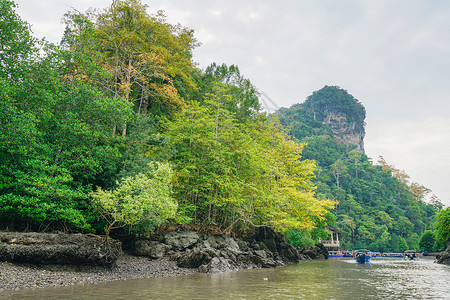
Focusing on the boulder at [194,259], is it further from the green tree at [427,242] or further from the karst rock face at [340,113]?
the karst rock face at [340,113]

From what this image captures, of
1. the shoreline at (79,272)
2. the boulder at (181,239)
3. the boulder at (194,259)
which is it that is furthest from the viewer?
the boulder at (181,239)

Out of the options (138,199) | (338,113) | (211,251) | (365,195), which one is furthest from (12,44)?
(338,113)

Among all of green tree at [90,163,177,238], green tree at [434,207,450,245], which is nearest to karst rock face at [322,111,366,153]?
green tree at [434,207,450,245]

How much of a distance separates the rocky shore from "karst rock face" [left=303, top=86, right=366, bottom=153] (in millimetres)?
121877

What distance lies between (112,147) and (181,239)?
7.98 metres

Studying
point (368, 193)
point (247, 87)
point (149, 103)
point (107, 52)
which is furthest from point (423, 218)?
point (107, 52)

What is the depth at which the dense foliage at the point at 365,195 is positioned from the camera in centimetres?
7006

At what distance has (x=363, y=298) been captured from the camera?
10.8 meters

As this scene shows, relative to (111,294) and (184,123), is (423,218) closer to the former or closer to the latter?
(184,123)

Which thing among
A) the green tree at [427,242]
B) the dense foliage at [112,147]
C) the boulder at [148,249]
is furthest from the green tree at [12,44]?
the green tree at [427,242]

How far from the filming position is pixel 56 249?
13.1m

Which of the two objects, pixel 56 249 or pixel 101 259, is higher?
pixel 56 249

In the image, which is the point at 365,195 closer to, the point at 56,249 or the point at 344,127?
the point at 344,127

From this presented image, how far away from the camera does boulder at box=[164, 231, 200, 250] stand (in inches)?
795
